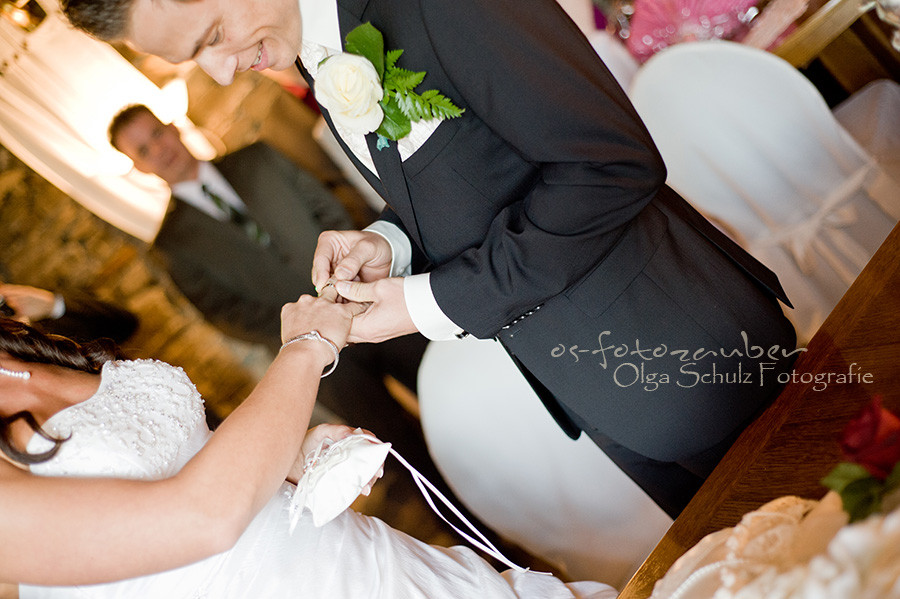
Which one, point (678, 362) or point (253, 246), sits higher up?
point (253, 246)

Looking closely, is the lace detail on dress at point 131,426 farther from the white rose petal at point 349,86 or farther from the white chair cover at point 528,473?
the white chair cover at point 528,473

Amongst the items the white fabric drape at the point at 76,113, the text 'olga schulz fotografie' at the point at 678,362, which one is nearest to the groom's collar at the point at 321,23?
the text 'olga schulz fotografie' at the point at 678,362

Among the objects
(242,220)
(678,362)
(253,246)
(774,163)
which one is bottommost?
(774,163)

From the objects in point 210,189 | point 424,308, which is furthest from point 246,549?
point 210,189

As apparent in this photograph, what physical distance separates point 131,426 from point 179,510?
0.36m

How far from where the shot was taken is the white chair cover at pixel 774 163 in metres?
1.97

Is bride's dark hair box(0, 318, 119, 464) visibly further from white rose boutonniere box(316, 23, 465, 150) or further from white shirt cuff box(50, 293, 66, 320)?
white shirt cuff box(50, 293, 66, 320)

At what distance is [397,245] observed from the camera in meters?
1.44

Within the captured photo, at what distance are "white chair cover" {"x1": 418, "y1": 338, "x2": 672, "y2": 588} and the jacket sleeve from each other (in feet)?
3.12

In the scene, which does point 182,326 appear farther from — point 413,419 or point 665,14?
point 665,14

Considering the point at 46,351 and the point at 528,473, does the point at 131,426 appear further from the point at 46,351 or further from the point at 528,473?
the point at 528,473

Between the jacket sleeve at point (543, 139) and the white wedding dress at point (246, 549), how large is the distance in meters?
0.57

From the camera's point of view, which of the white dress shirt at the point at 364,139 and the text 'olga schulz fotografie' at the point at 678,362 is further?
the text 'olga schulz fotografie' at the point at 678,362

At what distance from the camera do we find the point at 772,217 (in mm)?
2189
